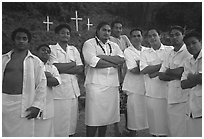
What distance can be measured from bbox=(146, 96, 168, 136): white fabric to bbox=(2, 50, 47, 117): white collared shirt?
166 cm

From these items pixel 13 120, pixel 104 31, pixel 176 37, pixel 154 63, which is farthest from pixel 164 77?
pixel 13 120

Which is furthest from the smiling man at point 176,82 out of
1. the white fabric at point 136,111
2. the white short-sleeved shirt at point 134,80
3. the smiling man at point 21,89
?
the smiling man at point 21,89

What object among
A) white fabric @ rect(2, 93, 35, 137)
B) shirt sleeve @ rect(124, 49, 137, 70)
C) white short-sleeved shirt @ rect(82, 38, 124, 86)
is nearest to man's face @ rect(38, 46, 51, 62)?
white short-sleeved shirt @ rect(82, 38, 124, 86)

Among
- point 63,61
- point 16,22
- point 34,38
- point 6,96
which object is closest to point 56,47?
point 63,61

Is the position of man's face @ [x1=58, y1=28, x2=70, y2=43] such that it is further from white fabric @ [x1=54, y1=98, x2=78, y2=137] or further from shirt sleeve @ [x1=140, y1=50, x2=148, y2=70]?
shirt sleeve @ [x1=140, y1=50, x2=148, y2=70]

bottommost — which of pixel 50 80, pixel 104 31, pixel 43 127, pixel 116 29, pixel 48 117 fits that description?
pixel 43 127

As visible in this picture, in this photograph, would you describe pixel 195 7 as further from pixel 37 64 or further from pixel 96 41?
pixel 37 64

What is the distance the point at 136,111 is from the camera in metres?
5.14

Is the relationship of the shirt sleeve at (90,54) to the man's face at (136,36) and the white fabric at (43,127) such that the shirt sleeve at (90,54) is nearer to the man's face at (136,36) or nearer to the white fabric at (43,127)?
the man's face at (136,36)

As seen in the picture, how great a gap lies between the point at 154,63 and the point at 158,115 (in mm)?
734

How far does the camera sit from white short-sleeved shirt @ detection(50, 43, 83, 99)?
15.4 feet

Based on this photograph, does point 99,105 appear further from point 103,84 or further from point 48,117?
point 48,117

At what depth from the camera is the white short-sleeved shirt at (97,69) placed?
15.6 ft

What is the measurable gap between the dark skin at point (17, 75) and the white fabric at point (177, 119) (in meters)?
1.74
